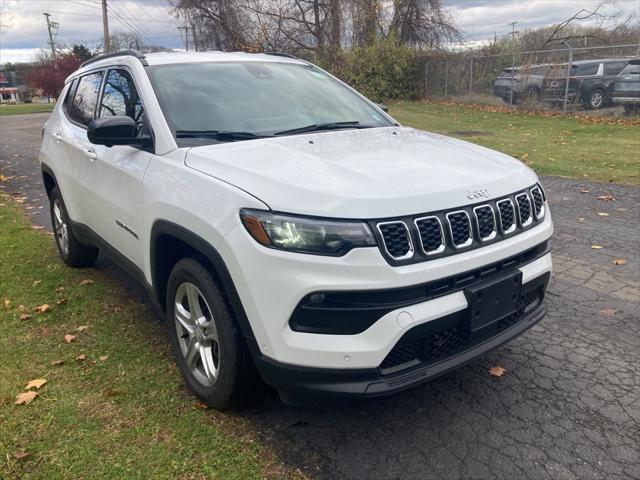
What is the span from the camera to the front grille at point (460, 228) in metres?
2.49

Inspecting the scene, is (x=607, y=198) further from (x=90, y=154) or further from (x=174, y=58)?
(x=90, y=154)

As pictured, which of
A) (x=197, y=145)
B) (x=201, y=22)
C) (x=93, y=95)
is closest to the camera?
(x=197, y=145)

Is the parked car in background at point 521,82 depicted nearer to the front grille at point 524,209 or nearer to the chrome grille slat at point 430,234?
the front grille at point 524,209

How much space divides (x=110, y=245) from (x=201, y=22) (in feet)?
92.4

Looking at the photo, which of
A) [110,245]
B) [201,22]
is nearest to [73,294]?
[110,245]

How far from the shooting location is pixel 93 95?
4.45 meters

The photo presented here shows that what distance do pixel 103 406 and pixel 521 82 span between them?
62.3 ft

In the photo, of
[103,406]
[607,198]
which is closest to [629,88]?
[607,198]

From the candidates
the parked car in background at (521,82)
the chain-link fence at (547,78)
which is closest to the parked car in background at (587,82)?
the chain-link fence at (547,78)

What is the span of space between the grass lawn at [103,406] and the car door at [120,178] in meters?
0.63

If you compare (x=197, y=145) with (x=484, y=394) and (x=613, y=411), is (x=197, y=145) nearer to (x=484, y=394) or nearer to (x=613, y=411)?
(x=484, y=394)

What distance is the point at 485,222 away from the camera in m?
2.63

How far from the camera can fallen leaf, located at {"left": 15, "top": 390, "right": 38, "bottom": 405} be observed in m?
3.15

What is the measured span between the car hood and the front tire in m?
0.56
